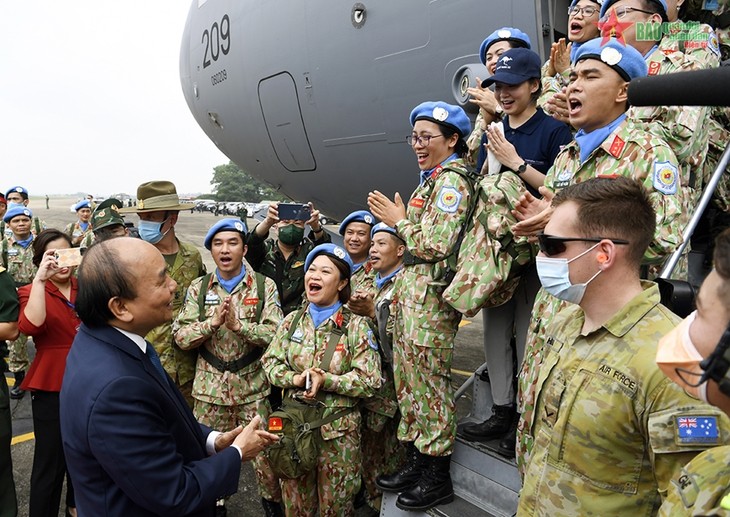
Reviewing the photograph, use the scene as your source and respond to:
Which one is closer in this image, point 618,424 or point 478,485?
point 618,424

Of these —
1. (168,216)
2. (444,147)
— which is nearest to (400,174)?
(444,147)

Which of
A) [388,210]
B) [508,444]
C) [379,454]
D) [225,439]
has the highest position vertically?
[388,210]

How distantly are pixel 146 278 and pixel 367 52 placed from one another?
130 inches

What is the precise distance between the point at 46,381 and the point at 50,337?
27cm

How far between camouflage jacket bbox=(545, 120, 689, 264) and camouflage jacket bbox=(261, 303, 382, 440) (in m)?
1.49

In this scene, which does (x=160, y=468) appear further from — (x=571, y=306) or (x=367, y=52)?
(x=367, y=52)

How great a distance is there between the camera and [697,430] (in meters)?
1.20

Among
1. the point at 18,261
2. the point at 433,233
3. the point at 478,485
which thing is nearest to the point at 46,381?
the point at 433,233

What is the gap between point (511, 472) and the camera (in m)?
2.58

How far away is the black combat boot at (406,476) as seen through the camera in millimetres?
2834

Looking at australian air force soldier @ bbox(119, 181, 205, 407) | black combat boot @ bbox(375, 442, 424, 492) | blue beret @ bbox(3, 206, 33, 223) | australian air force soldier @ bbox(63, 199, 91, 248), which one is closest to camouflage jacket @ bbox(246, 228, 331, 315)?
australian air force soldier @ bbox(119, 181, 205, 407)

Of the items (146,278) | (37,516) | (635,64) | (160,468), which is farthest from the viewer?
(37,516)

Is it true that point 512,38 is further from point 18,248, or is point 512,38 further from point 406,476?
point 18,248

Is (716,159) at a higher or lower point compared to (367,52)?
lower
